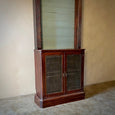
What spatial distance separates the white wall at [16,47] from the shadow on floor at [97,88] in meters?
1.44

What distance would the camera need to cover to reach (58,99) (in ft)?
8.14

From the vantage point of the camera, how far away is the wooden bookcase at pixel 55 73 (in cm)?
237

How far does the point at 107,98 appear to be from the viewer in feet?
9.00

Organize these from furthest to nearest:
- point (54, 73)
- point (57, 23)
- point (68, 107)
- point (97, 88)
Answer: point (97, 88), point (57, 23), point (54, 73), point (68, 107)

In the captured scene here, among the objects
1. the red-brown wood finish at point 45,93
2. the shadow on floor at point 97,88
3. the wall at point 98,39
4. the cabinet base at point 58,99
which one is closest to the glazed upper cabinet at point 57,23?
the red-brown wood finish at point 45,93

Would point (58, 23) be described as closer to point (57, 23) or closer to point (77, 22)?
point (57, 23)

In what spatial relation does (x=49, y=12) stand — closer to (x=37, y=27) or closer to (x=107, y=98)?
(x=37, y=27)

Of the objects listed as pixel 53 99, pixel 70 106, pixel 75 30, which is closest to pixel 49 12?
pixel 75 30

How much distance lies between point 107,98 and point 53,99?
122 cm

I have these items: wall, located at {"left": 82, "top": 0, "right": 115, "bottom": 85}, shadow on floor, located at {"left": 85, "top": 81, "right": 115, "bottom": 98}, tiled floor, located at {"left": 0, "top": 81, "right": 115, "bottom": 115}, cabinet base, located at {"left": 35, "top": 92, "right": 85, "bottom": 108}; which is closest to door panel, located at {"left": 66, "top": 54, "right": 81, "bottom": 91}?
cabinet base, located at {"left": 35, "top": 92, "right": 85, "bottom": 108}

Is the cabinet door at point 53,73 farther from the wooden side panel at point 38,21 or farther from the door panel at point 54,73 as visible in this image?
the wooden side panel at point 38,21

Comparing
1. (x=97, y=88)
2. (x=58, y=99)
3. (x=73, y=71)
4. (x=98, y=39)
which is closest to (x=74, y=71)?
(x=73, y=71)

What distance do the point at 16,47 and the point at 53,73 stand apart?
39.4 inches

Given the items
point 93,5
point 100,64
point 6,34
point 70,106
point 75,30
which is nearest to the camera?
point 70,106
